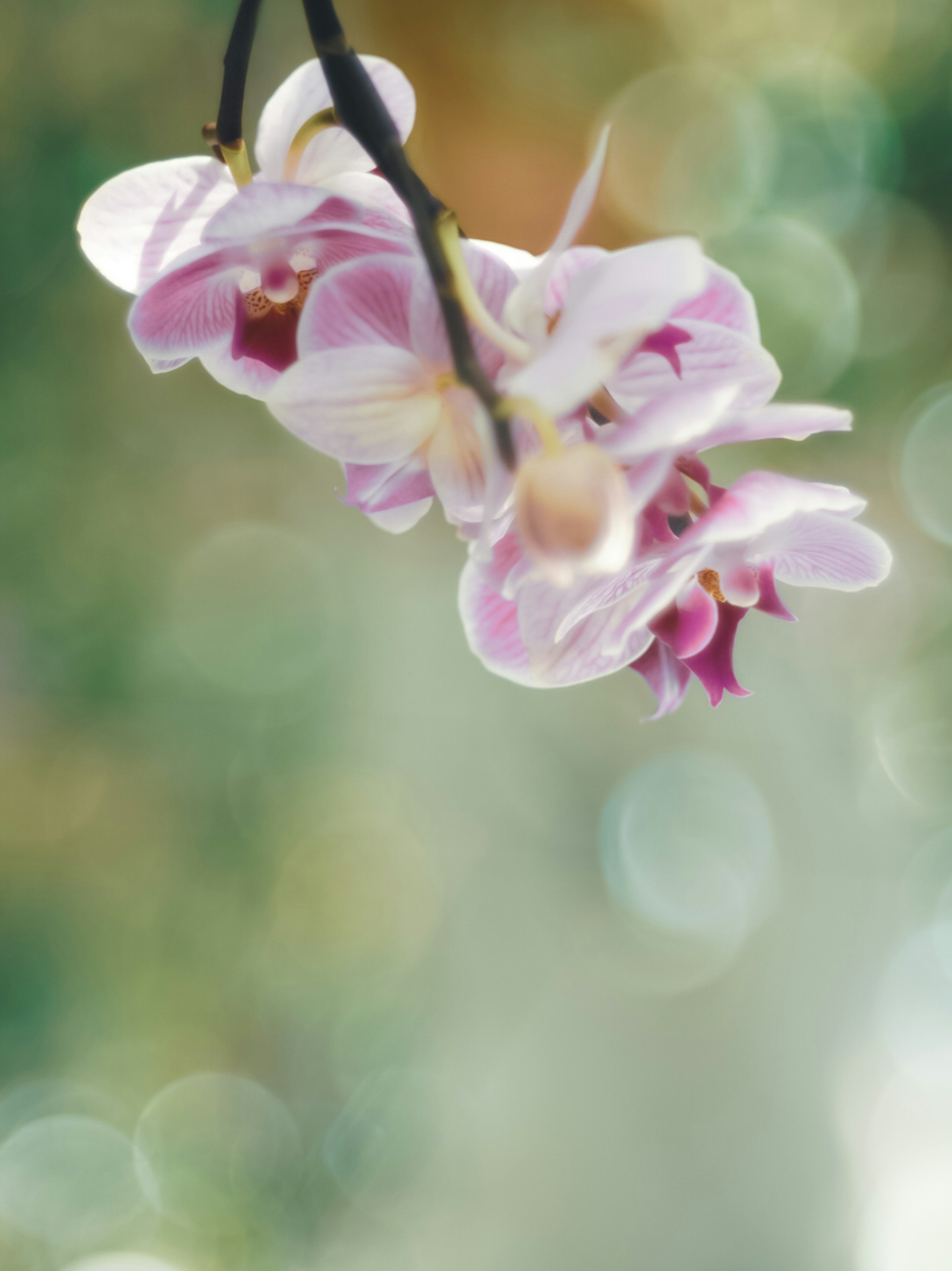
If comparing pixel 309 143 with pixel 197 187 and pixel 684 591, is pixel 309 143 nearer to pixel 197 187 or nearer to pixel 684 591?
pixel 197 187

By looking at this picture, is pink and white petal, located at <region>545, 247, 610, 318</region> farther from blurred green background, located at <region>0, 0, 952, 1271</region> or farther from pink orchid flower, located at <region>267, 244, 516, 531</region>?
blurred green background, located at <region>0, 0, 952, 1271</region>

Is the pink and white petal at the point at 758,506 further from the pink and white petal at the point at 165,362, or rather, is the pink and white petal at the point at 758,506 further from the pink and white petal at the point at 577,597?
the pink and white petal at the point at 165,362

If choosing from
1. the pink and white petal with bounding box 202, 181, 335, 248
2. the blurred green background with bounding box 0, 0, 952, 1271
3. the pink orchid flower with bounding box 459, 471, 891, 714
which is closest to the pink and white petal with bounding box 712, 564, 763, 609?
the pink orchid flower with bounding box 459, 471, 891, 714

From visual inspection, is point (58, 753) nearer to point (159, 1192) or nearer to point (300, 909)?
point (300, 909)

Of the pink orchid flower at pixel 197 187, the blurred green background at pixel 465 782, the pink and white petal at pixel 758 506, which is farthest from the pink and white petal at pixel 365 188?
the blurred green background at pixel 465 782

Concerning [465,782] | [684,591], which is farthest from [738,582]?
[465,782]

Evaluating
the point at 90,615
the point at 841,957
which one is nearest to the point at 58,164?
the point at 90,615
